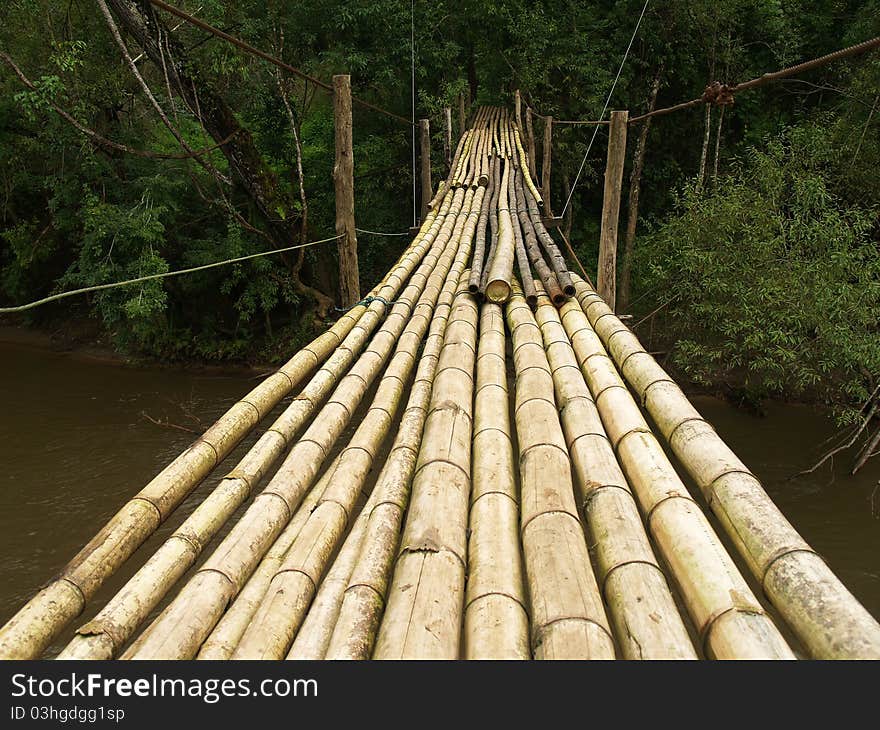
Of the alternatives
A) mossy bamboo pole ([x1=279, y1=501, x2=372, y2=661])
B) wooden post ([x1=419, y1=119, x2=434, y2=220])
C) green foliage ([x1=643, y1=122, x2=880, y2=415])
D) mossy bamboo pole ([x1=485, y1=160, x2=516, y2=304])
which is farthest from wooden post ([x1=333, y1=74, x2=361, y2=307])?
green foliage ([x1=643, y1=122, x2=880, y2=415])

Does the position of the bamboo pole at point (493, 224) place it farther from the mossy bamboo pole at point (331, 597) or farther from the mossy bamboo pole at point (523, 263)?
the mossy bamboo pole at point (331, 597)

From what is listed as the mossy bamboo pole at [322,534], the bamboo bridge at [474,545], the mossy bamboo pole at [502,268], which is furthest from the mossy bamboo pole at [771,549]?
the mossy bamboo pole at [502,268]

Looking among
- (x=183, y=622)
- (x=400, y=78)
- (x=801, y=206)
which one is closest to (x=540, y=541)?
(x=183, y=622)

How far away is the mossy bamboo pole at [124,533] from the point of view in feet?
3.37

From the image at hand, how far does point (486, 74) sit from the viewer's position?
10.9 metres

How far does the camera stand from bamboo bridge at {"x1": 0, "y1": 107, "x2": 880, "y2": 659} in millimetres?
922

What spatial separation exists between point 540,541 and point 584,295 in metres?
1.81

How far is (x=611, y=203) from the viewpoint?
11.5 ft

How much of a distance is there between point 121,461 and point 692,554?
225 inches

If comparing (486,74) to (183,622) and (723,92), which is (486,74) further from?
(183,622)

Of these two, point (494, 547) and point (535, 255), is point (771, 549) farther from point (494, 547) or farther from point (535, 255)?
point (535, 255)

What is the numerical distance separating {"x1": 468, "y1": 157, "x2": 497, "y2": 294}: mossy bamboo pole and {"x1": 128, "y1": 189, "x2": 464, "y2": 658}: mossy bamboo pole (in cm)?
74

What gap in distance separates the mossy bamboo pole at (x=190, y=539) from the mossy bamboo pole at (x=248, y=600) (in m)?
0.09

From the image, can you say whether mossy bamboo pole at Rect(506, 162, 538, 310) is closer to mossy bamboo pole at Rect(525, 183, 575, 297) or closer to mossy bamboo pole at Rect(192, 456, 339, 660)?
mossy bamboo pole at Rect(525, 183, 575, 297)
